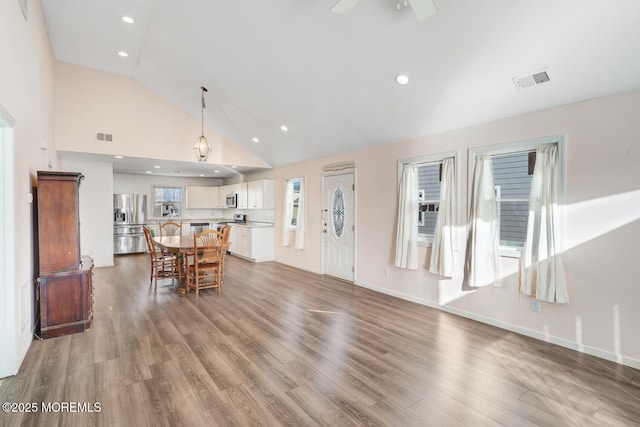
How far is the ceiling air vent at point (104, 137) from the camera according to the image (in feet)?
19.3

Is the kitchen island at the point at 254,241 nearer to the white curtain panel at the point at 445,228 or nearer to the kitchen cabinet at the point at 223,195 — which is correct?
the kitchen cabinet at the point at 223,195

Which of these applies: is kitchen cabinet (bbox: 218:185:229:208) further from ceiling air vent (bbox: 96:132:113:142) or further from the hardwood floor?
the hardwood floor

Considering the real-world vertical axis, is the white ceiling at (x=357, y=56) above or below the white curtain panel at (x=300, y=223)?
above

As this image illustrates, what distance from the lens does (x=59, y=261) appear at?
3406 mm

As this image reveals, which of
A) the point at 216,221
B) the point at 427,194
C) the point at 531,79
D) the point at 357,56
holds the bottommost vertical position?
the point at 216,221

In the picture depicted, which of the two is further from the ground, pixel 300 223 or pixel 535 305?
pixel 300 223

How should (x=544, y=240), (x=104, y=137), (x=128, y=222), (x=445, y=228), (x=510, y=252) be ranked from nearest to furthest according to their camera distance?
(x=544, y=240) → (x=510, y=252) → (x=445, y=228) → (x=104, y=137) → (x=128, y=222)

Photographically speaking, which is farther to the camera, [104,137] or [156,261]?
[104,137]

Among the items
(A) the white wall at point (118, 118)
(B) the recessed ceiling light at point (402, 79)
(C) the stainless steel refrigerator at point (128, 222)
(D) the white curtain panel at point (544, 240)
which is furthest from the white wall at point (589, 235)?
(C) the stainless steel refrigerator at point (128, 222)

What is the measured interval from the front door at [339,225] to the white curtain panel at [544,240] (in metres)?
2.90

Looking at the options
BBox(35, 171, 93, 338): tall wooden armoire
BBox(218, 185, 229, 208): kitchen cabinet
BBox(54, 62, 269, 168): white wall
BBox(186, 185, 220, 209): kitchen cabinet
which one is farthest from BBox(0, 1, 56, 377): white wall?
BBox(186, 185, 220, 209): kitchen cabinet

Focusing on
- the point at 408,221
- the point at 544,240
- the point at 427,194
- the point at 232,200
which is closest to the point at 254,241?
the point at 232,200

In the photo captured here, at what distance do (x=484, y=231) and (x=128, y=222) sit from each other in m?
9.00

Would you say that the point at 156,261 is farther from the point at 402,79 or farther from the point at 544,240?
the point at 544,240
